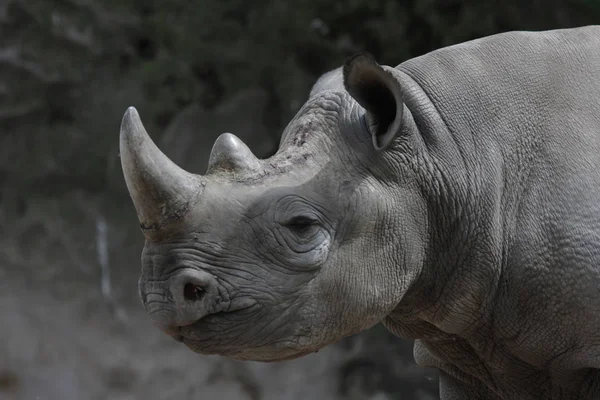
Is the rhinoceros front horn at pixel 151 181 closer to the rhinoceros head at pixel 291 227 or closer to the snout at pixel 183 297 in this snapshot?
the rhinoceros head at pixel 291 227

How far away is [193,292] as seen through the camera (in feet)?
8.62

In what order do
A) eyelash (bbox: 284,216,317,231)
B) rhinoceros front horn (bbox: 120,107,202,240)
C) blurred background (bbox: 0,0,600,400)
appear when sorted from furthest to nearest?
1. blurred background (bbox: 0,0,600,400)
2. eyelash (bbox: 284,216,317,231)
3. rhinoceros front horn (bbox: 120,107,202,240)

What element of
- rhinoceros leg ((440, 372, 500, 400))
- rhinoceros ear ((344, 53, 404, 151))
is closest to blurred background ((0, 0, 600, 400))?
rhinoceros leg ((440, 372, 500, 400))

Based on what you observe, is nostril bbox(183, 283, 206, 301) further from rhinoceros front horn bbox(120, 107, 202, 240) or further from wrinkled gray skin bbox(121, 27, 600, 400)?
rhinoceros front horn bbox(120, 107, 202, 240)

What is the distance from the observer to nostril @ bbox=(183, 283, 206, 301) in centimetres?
262

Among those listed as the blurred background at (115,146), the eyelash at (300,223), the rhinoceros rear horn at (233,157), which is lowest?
the blurred background at (115,146)

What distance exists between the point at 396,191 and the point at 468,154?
0.26 meters

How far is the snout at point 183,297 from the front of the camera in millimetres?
2594

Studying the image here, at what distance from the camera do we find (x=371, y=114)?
294cm

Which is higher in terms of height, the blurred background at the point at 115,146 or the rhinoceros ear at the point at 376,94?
the rhinoceros ear at the point at 376,94

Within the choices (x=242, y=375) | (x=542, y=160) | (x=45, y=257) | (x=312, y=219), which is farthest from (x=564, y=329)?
(x=45, y=257)

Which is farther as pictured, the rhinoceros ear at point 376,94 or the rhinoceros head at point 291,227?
the rhinoceros ear at point 376,94

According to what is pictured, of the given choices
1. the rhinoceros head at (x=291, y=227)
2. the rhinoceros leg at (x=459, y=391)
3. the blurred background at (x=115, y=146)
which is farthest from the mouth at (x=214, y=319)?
the blurred background at (x=115, y=146)

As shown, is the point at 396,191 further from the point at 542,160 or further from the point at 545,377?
the point at 545,377
